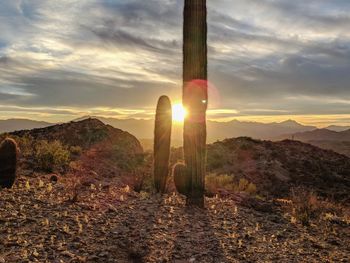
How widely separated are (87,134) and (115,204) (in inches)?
790

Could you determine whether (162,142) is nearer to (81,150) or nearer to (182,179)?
(182,179)

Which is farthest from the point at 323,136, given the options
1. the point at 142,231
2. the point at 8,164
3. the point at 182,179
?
the point at 142,231

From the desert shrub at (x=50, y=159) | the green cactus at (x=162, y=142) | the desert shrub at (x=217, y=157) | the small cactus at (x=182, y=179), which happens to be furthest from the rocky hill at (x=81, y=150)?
the small cactus at (x=182, y=179)

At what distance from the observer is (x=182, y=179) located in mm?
Answer: 12961

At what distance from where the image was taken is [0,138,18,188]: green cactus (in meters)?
11.6

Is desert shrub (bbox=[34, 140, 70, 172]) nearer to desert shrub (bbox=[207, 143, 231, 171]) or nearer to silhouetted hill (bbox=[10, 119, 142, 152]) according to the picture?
silhouetted hill (bbox=[10, 119, 142, 152])

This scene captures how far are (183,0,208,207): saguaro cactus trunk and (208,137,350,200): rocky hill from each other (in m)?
11.0

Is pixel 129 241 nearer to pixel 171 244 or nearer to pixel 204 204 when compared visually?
pixel 171 244

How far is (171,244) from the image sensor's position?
9.07 metres

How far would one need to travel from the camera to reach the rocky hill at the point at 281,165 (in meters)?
25.6

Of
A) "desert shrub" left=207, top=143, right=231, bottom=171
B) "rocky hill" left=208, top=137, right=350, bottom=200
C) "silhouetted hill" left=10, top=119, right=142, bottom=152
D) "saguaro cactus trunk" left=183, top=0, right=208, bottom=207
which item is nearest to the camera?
"saguaro cactus trunk" left=183, top=0, right=208, bottom=207

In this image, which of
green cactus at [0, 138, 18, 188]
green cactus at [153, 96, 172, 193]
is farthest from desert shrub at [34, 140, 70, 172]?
green cactus at [153, 96, 172, 193]

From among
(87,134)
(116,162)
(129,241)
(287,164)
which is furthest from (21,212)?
(287,164)

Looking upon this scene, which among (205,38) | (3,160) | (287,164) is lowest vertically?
(287,164)
